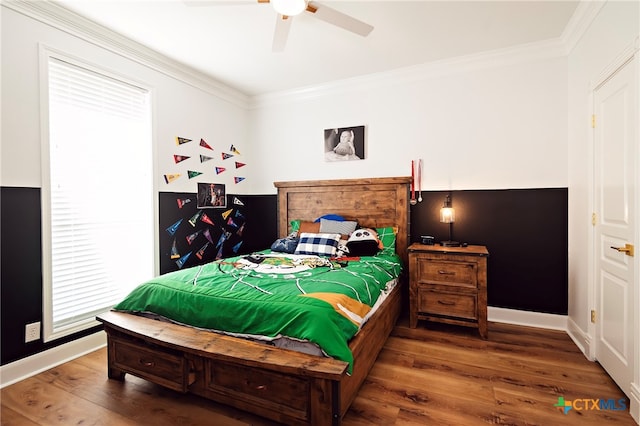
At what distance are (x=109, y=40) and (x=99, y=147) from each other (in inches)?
38.5

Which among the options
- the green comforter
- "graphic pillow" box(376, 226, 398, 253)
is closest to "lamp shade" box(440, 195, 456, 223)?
"graphic pillow" box(376, 226, 398, 253)

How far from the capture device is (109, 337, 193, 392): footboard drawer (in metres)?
1.86

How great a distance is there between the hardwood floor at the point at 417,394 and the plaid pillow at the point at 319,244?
1.09m

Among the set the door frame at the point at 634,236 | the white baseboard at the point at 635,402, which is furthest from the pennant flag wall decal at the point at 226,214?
the white baseboard at the point at 635,402

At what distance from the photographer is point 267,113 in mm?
4449

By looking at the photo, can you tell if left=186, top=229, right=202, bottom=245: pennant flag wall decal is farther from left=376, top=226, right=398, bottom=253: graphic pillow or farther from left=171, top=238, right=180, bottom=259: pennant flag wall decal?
left=376, top=226, right=398, bottom=253: graphic pillow

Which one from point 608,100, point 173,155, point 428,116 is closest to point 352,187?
point 428,116

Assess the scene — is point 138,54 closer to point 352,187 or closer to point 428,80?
point 352,187

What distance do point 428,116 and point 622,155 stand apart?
1.83 m

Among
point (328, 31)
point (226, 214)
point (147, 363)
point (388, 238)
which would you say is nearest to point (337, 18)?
point (328, 31)

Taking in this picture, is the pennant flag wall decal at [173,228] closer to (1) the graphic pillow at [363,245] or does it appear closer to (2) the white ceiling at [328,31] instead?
(2) the white ceiling at [328,31]

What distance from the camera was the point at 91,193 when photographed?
8.94 feet

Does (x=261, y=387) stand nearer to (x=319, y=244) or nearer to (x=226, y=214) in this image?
(x=319, y=244)

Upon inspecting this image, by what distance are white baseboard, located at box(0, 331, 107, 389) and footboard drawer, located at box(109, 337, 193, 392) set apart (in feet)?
2.11
